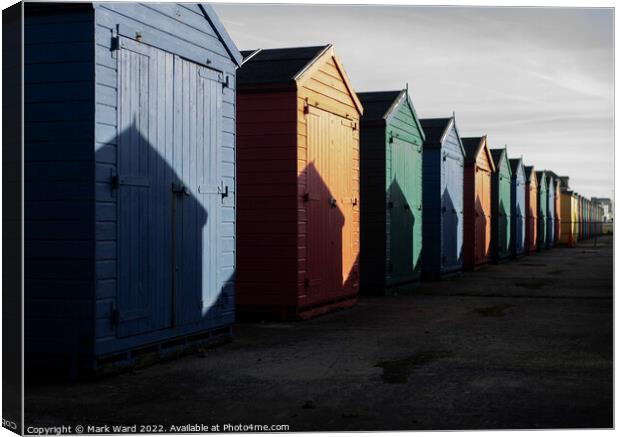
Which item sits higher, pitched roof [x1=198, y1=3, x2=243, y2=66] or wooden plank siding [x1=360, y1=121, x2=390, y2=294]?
pitched roof [x1=198, y1=3, x2=243, y2=66]

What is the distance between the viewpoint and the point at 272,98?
1216 centimetres

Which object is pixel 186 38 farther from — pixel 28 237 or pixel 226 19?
pixel 28 237

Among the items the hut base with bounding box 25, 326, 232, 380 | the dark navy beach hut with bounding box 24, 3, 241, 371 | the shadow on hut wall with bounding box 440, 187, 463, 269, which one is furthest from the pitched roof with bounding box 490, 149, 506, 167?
the hut base with bounding box 25, 326, 232, 380

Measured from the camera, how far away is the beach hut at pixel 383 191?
1659 cm

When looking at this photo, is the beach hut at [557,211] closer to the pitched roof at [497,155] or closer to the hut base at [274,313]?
the pitched roof at [497,155]

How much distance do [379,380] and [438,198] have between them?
43.2 ft

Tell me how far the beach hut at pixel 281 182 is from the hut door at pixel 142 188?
11.5 feet

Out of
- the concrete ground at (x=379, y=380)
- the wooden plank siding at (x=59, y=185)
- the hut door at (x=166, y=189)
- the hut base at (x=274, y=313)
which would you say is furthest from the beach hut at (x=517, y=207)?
the wooden plank siding at (x=59, y=185)

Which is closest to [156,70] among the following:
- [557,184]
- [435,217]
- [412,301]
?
[412,301]

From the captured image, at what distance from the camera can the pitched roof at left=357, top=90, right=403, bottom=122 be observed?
1661 cm

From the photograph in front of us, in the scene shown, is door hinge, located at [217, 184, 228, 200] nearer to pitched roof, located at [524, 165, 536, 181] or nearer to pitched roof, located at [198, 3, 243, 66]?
pitched roof, located at [198, 3, 243, 66]

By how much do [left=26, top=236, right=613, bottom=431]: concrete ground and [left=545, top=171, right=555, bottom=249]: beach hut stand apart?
31845 millimetres

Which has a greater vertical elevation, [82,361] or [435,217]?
[435,217]

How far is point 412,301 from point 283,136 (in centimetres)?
479
